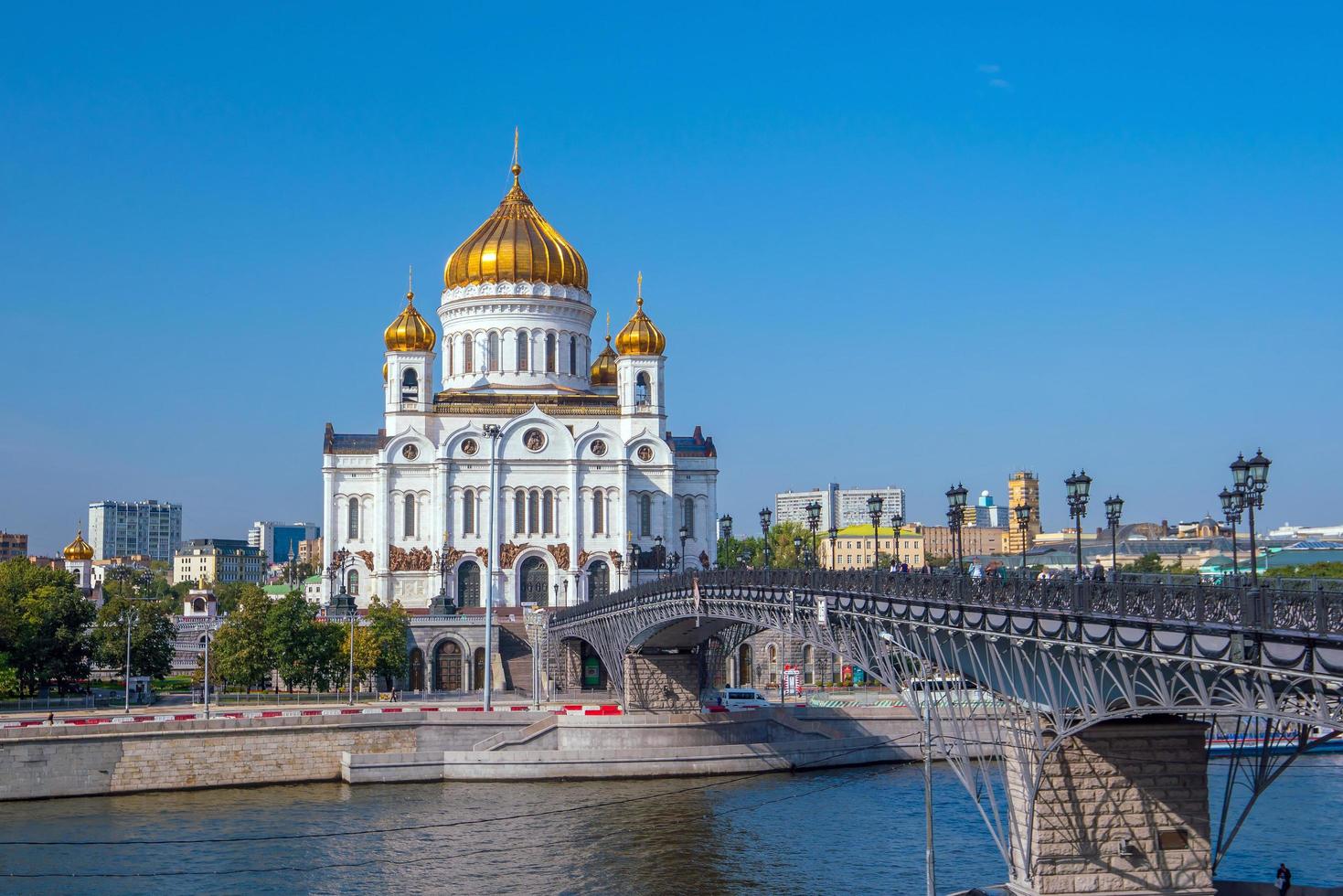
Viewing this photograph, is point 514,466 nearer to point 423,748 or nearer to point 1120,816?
point 423,748

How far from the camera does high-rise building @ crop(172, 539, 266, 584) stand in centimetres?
18850

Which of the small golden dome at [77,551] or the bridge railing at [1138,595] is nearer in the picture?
the bridge railing at [1138,595]

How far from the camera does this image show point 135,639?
60531mm

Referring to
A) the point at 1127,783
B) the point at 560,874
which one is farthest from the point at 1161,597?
the point at 560,874

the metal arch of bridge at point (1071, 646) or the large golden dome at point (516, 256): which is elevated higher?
the large golden dome at point (516, 256)

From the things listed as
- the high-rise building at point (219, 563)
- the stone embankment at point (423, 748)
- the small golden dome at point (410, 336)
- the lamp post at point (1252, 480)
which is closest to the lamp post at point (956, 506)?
the lamp post at point (1252, 480)

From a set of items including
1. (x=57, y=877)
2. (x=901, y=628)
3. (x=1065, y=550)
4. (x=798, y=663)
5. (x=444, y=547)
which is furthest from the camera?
(x=1065, y=550)

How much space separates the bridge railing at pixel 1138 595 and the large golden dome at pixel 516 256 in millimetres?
47221

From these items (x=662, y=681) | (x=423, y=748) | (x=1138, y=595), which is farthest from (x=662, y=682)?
(x=1138, y=595)

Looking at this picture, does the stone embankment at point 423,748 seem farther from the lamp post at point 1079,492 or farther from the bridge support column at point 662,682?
the lamp post at point 1079,492

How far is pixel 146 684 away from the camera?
5900cm

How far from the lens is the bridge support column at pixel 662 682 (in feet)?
172

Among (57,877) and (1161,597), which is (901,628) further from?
(57,877)

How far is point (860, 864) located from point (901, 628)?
653cm
